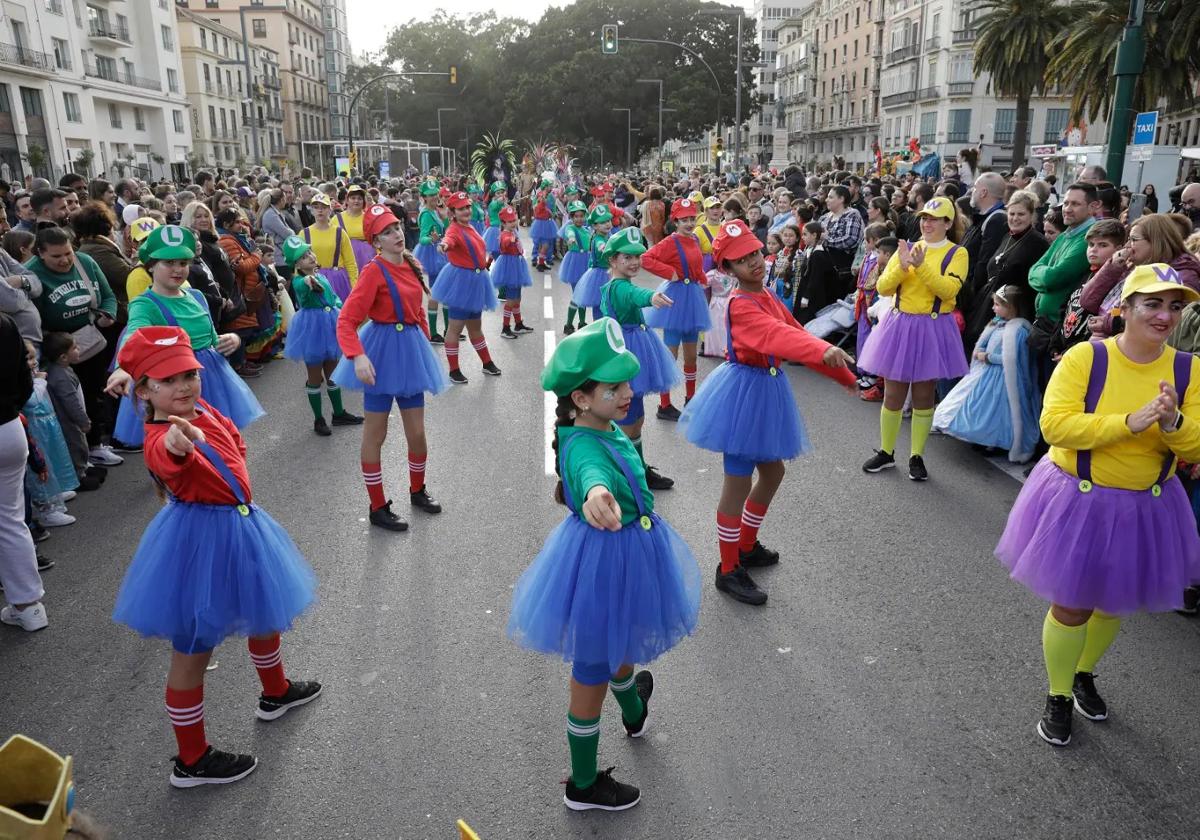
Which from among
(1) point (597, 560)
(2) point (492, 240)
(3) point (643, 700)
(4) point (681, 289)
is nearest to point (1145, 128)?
(4) point (681, 289)

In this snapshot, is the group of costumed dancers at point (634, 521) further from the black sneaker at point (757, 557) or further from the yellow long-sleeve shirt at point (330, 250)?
the yellow long-sleeve shirt at point (330, 250)

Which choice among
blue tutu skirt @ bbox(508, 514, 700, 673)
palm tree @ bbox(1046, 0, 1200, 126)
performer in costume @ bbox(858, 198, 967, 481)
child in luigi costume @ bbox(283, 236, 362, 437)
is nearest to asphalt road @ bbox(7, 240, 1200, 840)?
blue tutu skirt @ bbox(508, 514, 700, 673)

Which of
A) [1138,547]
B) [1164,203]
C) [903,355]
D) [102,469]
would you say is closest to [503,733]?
[1138,547]

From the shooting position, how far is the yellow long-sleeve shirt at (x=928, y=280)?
267 inches

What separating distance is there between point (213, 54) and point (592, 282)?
2781 inches

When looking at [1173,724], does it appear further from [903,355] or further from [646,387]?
[646,387]

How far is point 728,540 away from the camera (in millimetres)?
5188

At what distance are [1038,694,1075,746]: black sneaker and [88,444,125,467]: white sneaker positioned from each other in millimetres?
7758

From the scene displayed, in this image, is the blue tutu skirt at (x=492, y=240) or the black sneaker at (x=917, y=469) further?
the blue tutu skirt at (x=492, y=240)

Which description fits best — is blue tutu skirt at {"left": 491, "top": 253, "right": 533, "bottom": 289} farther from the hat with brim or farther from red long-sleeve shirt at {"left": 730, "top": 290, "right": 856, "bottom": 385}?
the hat with brim

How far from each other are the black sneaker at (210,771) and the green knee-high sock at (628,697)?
166 cm

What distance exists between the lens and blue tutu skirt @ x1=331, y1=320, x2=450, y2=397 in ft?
20.4

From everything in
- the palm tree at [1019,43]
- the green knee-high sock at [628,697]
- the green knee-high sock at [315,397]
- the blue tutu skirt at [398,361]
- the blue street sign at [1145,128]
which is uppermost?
the palm tree at [1019,43]

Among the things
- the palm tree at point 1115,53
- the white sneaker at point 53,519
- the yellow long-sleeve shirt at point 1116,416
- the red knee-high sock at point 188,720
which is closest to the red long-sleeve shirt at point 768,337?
the yellow long-sleeve shirt at point 1116,416
